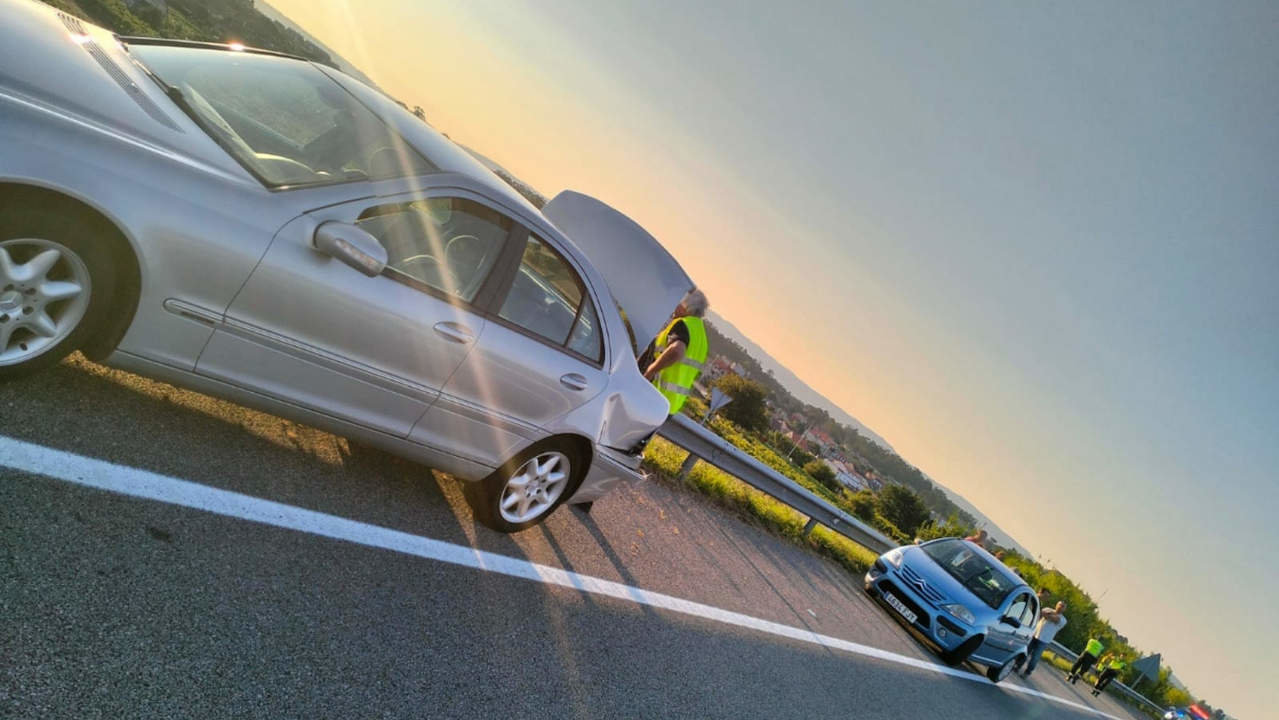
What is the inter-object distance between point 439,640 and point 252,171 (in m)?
2.33

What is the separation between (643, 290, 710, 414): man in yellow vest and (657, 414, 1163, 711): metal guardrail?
115 centimetres

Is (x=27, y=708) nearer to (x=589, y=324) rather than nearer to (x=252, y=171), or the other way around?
(x=252, y=171)

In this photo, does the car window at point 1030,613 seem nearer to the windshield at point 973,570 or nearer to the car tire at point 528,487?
the windshield at point 973,570

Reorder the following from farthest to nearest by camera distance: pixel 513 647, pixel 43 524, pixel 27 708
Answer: pixel 513 647, pixel 43 524, pixel 27 708

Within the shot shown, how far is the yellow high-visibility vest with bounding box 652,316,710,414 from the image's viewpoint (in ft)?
21.8

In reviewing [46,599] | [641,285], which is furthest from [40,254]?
[641,285]

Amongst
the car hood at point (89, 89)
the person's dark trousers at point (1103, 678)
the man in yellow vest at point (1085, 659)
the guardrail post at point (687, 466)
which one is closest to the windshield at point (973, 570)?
the guardrail post at point (687, 466)

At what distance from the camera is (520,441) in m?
4.64

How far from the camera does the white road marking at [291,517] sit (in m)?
2.99

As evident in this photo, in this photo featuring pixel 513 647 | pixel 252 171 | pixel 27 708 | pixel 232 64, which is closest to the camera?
pixel 27 708

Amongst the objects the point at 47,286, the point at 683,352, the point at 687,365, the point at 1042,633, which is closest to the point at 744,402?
the point at 1042,633

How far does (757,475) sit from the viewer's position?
972cm

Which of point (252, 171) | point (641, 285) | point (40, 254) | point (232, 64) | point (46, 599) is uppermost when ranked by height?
point (641, 285)

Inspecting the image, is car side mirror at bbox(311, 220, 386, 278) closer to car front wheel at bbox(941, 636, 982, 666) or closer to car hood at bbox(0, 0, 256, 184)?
car hood at bbox(0, 0, 256, 184)
